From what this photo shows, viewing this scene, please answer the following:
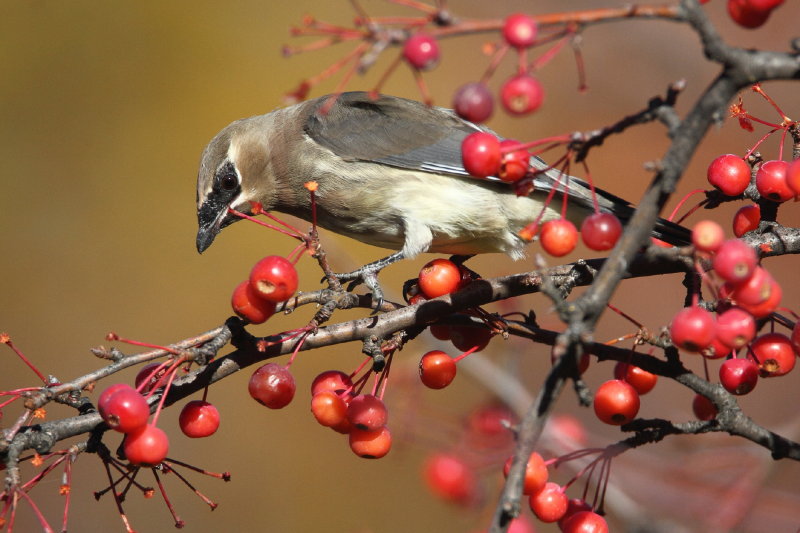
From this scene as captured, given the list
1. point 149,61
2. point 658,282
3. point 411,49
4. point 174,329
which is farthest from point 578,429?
point 149,61

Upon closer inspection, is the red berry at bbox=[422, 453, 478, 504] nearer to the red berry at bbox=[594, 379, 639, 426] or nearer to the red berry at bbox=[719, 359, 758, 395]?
the red berry at bbox=[594, 379, 639, 426]

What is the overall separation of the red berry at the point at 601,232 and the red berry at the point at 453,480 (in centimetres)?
218

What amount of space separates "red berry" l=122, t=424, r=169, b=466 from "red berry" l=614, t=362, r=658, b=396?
3.95 feet

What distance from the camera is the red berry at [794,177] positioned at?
2.09m

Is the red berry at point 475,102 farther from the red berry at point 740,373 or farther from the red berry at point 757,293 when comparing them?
the red berry at point 740,373

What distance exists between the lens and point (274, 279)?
214 cm

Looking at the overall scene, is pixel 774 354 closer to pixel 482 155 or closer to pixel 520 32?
pixel 482 155

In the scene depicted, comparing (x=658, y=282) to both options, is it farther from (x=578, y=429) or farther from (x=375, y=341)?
(x=375, y=341)

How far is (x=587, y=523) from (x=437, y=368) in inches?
24.3

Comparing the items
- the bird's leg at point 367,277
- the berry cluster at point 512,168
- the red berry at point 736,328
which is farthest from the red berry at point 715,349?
the bird's leg at point 367,277

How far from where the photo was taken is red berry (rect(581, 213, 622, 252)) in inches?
71.8

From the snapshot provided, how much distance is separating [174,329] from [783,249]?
5.72 meters

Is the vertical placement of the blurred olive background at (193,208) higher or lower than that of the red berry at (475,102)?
higher

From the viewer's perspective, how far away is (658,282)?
689 cm
